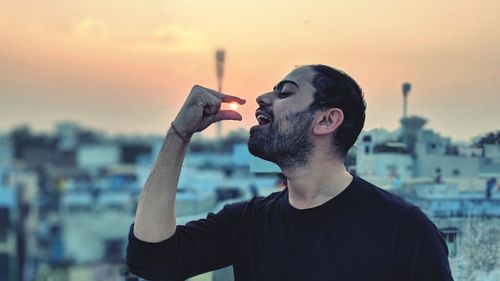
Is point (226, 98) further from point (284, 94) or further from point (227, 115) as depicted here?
point (284, 94)

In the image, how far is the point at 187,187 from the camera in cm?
254

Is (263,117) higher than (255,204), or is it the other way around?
(263,117)

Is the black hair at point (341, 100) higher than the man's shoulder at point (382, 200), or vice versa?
the black hair at point (341, 100)

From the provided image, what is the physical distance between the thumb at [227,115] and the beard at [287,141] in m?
0.13

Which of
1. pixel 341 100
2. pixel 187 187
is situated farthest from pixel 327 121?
pixel 187 187

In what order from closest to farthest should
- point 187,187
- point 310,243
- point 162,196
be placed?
point 310,243
point 162,196
point 187,187

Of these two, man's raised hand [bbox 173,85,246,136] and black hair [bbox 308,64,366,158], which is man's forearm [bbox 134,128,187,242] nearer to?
man's raised hand [bbox 173,85,246,136]

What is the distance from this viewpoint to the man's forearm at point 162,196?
3.25ft

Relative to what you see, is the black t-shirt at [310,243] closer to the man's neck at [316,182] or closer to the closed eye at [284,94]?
the man's neck at [316,182]

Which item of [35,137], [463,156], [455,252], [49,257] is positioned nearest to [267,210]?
[455,252]

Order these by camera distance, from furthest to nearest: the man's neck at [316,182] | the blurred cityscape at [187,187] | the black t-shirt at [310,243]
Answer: the blurred cityscape at [187,187] → the man's neck at [316,182] → the black t-shirt at [310,243]

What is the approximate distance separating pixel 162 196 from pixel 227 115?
225 mm

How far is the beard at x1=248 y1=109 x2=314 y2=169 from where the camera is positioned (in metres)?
0.97

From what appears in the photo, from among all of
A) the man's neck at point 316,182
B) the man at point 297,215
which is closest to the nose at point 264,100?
the man at point 297,215
